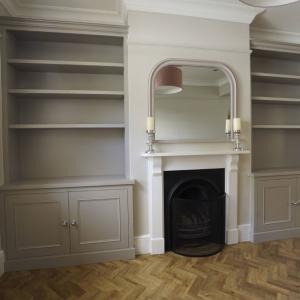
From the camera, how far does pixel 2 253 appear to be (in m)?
2.22

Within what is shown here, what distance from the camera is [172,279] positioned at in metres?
2.07

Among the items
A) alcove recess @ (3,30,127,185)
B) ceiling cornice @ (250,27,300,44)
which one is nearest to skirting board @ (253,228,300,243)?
alcove recess @ (3,30,127,185)

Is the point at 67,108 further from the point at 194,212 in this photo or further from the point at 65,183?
the point at 194,212

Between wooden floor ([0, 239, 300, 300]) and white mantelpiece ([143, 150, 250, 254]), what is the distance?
0.23 meters

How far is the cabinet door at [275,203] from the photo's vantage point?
279 cm

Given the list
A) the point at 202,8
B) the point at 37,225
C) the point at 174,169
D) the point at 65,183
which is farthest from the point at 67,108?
the point at 202,8

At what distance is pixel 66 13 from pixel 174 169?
205 centimetres

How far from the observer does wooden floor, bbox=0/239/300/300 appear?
1.87 metres

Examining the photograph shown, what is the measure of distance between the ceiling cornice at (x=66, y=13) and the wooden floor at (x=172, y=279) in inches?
97.5

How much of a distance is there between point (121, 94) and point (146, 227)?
4.81 feet

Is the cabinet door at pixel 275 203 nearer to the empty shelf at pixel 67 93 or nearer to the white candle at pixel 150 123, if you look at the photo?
the white candle at pixel 150 123

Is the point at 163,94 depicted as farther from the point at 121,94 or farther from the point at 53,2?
the point at 53,2

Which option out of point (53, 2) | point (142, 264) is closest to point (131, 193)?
point (142, 264)

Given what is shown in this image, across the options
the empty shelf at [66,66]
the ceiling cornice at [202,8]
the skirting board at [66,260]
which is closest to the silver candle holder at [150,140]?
the empty shelf at [66,66]
